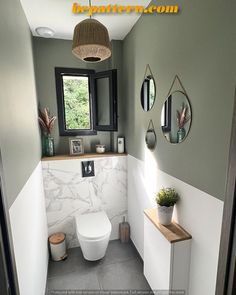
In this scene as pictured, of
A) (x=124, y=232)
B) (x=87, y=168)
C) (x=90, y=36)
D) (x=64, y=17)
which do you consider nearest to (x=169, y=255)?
(x=124, y=232)

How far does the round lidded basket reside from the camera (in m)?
2.13

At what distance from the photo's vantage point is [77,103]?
2.48 meters

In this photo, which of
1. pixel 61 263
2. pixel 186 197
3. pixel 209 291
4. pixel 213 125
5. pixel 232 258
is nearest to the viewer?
pixel 232 258

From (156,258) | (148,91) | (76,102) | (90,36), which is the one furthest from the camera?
(76,102)

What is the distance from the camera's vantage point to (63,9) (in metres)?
1.65

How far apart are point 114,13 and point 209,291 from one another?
2323 mm

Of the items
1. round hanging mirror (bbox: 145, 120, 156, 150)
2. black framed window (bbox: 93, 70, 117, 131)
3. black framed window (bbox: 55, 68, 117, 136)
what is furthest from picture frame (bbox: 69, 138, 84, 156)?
round hanging mirror (bbox: 145, 120, 156, 150)

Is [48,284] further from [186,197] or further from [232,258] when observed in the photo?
[232,258]

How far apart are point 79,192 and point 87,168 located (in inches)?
12.9

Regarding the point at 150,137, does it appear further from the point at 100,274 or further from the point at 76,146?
the point at 100,274

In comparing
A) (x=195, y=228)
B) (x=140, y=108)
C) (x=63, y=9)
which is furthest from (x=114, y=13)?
(x=195, y=228)

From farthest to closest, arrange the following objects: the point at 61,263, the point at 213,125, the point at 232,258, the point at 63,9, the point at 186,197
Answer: the point at 61,263 < the point at 63,9 < the point at 186,197 < the point at 213,125 < the point at 232,258

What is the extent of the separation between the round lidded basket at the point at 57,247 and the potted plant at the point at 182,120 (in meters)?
1.81

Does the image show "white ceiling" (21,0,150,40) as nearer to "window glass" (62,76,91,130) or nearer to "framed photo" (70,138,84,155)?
"window glass" (62,76,91,130)
